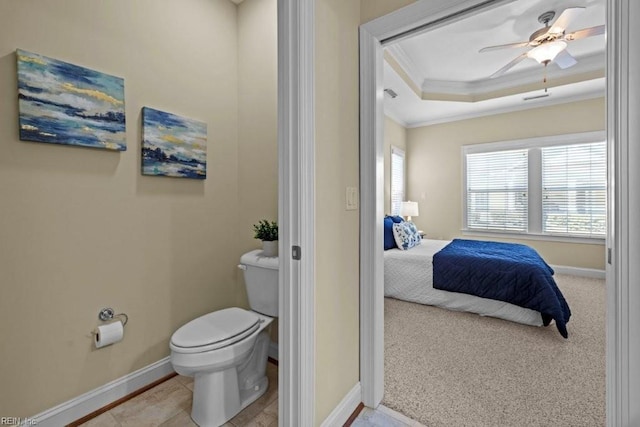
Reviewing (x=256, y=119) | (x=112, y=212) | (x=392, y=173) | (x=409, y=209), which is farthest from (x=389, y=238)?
(x=112, y=212)

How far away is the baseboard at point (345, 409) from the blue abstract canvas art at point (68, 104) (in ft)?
6.02

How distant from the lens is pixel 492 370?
6.40 ft

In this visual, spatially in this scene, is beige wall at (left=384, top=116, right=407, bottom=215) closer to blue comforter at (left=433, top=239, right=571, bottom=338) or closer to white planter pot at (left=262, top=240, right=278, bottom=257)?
blue comforter at (left=433, top=239, right=571, bottom=338)

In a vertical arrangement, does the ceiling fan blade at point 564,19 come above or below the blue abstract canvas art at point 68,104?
above

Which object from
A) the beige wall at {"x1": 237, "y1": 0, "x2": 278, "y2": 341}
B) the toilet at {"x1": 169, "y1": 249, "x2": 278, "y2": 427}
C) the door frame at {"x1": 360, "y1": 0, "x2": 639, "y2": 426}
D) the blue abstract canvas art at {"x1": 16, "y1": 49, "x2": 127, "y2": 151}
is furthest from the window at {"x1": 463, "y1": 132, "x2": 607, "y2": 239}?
the blue abstract canvas art at {"x1": 16, "y1": 49, "x2": 127, "y2": 151}

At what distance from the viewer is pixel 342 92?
1437 millimetres

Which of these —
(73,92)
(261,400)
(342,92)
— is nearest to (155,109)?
(73,92)

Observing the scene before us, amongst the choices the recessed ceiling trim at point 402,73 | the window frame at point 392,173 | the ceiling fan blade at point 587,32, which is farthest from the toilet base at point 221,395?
the window frame at point 392,173

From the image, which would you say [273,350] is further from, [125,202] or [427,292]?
[427,292]

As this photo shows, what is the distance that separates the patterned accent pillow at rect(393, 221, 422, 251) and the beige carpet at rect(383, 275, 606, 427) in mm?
922

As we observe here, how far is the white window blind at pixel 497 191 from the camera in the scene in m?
4.65

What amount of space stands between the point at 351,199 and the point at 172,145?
4.12 ft

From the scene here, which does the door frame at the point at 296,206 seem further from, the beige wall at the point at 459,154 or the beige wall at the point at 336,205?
the beige wall at the point at 459,154

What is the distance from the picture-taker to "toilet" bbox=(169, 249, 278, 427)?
1392 millimetres
